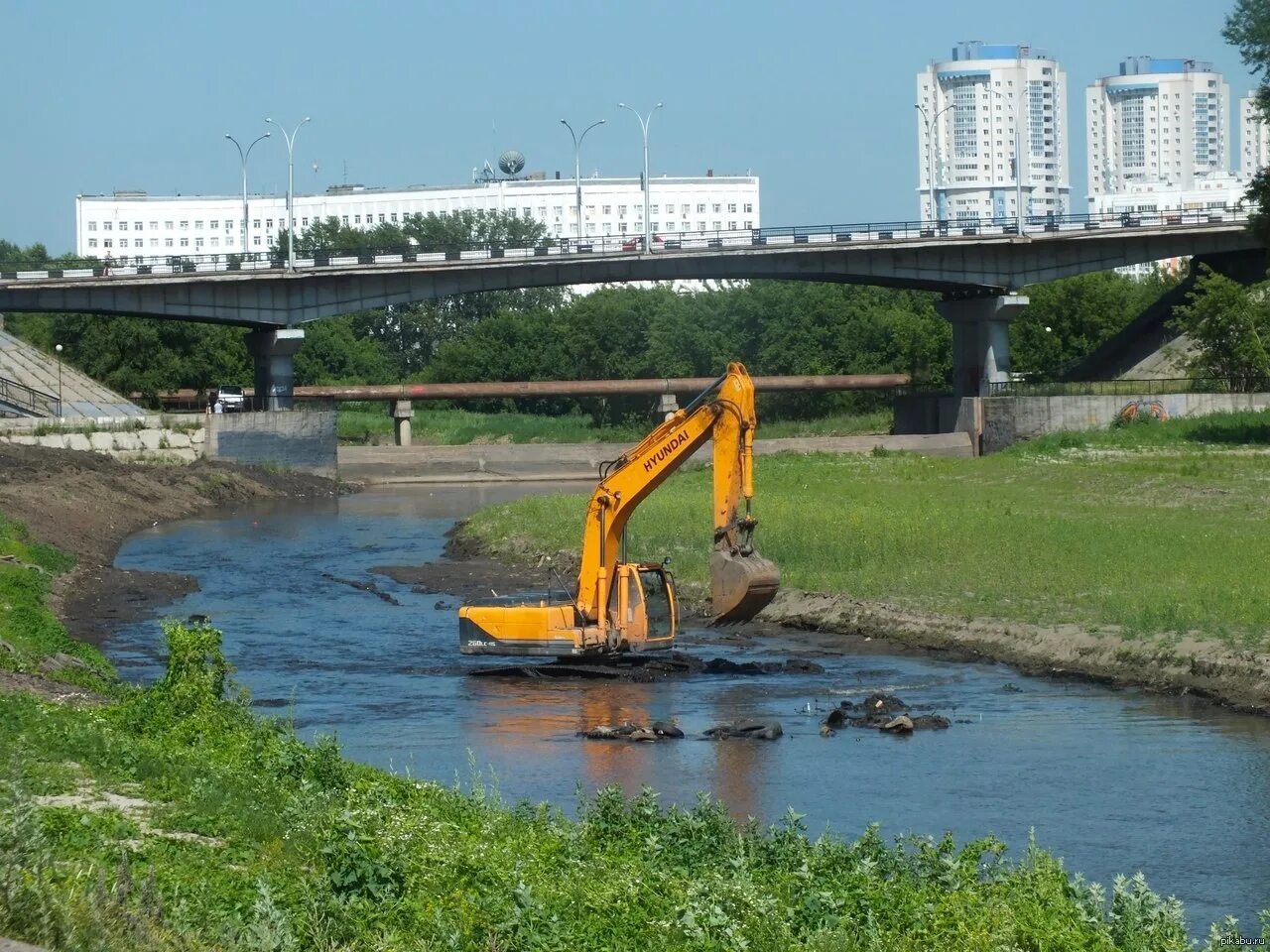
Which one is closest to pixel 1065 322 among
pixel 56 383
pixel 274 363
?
pixel 274 363

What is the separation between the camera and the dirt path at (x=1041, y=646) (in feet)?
82.3

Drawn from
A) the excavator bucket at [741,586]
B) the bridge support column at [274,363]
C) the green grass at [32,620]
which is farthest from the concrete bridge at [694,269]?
the excavator bucket at [741,586]

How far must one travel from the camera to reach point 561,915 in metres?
11.3

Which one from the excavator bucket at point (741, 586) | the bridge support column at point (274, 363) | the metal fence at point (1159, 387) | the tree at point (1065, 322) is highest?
the tree at point (1065, 322)

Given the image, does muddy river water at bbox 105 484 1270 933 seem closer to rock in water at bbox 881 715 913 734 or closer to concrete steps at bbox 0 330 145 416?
rock in water at bbox 881 715 913 734

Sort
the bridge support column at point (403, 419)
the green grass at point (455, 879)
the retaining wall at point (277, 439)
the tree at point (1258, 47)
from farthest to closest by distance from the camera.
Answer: the bridge support column at point (403, 419) < the retaining wall at point (277, 439) < the tree at point (1258, 47) < the green grass at point (455, 879)

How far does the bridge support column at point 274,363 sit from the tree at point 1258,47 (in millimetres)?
45623

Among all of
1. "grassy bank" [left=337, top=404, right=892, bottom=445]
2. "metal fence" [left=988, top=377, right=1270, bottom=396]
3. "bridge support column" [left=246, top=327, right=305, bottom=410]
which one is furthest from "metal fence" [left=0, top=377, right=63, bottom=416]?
"metal fence" [left=988, top=377, right=1270, bottom=396]

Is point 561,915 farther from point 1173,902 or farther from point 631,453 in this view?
point 631,453

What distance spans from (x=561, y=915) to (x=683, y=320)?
379 ft

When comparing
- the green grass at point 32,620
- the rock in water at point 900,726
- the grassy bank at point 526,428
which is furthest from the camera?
the grassy bank at point 526,428

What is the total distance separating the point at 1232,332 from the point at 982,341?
12.4 meters

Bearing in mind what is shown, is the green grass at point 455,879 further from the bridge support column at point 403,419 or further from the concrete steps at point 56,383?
the bridge support column at point 403,419

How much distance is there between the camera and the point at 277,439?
85.1 m
